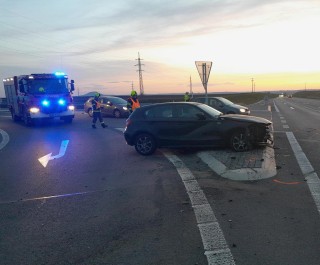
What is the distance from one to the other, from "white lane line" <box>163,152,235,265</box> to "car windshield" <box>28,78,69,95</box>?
50.8ft

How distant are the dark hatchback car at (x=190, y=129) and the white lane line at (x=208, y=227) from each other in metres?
2.81

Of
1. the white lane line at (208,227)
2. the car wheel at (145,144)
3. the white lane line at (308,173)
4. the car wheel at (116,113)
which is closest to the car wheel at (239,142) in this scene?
the white lane line at (308,173)

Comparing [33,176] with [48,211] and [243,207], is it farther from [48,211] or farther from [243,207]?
[243,207]

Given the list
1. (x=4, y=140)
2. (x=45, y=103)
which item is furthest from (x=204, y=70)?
(x=45, y=103)

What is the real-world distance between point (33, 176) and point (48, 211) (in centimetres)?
289

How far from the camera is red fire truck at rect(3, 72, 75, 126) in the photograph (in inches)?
828

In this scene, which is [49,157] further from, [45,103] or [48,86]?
[48,86]

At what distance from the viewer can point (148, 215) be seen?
18.3 ft

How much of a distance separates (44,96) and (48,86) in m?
0.64

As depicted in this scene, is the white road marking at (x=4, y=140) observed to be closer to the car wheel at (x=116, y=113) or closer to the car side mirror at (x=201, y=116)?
the car side mirror at (x=201, y=116)

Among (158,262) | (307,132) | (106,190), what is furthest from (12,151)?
(307,132)

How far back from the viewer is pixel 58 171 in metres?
9.10

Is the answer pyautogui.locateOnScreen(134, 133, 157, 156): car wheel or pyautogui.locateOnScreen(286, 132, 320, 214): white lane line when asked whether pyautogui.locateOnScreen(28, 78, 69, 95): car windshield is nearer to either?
pyautogui.locateOnScreen(134, 133, 157, 156): car wheel

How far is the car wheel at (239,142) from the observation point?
403 inches
